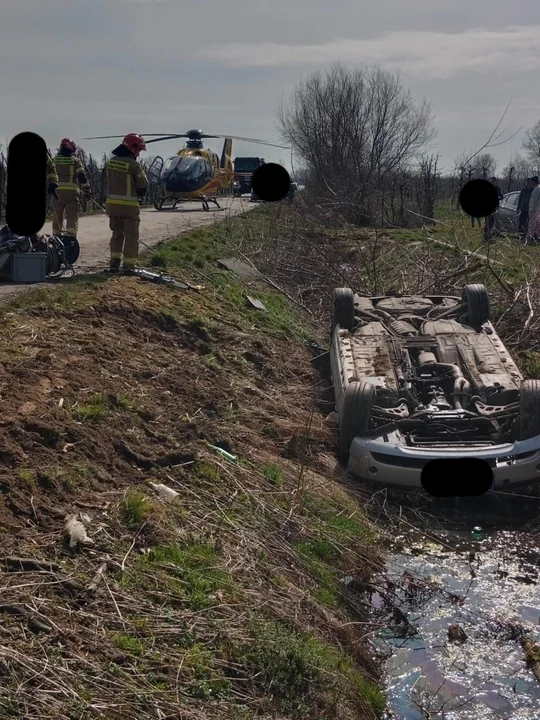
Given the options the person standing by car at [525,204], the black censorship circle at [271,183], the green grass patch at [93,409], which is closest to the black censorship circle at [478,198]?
the person standing by car at [525,204]

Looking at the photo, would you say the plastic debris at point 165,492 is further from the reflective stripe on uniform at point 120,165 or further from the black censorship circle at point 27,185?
the black censorship circle at point 27,185

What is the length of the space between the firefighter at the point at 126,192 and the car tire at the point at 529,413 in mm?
5330

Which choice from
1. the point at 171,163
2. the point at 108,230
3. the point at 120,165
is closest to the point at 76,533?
the point at 120,165

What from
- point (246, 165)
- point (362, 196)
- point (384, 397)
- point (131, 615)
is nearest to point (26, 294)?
point (384, 397)

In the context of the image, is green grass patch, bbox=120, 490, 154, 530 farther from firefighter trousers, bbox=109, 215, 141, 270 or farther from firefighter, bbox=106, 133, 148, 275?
firefighter trousers, bbox=109, 215, 141, 270


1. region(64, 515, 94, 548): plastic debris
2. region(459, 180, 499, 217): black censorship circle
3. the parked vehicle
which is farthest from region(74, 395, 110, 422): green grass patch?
region(459, 180, 499, 217): black censorship circle

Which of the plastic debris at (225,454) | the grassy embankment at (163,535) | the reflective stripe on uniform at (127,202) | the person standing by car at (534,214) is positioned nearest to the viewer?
the grassy embankment at (163,535)

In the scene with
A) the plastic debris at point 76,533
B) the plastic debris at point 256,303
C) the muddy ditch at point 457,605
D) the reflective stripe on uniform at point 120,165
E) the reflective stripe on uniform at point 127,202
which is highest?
the reflective stripe on uniform at point 120,165

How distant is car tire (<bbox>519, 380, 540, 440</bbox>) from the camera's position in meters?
7.24

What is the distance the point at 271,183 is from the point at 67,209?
18.0m

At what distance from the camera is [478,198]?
24.2 metres

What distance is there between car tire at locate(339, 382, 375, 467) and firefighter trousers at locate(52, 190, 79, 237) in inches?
249

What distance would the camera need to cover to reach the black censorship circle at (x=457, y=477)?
6891 millimetres

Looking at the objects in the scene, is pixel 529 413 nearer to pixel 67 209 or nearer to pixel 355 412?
pixel 355 412
